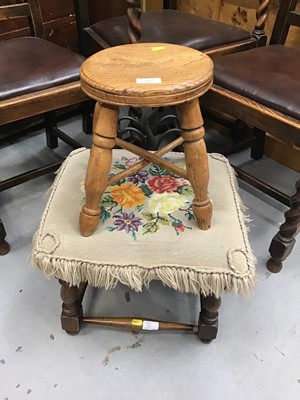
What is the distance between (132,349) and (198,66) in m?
0.66

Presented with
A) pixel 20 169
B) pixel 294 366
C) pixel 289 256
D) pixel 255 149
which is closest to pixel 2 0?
pixel 20 169

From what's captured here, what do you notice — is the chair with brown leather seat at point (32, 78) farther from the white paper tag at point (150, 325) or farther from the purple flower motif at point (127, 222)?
the white paper tag at point (150, 325)

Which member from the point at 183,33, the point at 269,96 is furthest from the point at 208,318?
the point at 183,33

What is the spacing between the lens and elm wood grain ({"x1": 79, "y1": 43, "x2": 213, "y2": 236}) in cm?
67

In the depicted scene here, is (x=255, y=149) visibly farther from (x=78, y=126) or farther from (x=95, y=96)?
(x=95, y=96)

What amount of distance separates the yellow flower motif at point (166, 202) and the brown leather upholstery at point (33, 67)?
0.42m

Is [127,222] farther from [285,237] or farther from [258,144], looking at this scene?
[258,144]

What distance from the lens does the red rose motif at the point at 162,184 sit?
3.11 ft

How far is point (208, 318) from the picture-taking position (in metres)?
0.93

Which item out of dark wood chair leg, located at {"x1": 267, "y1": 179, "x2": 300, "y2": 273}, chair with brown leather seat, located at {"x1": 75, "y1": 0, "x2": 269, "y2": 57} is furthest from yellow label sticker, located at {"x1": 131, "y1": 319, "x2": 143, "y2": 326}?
chair with brown leather seat, located at {"x1": 75, "y1": 0, "x2": 269, "y2": 57}

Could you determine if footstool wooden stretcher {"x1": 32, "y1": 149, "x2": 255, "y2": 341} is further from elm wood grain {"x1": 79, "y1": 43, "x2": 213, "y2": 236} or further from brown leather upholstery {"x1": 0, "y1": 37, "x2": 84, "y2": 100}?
brown leather upholstery {"x1": 0, "y1": 37, "x2": 84, "y2": 100}

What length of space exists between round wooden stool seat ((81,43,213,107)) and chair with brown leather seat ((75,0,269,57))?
16.9 inches

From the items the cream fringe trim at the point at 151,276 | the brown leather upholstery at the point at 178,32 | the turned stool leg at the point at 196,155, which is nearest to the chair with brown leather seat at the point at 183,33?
the brown leather upholstery at the point at 178,32

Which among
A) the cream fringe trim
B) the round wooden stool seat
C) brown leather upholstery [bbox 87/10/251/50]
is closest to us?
the round wooden stool seat
